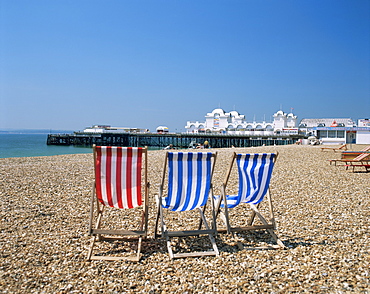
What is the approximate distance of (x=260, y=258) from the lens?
2564 millimetres

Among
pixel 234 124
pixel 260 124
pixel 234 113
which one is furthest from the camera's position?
pixel 234 113

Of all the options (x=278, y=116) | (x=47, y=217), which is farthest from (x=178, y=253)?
(x=278, y=116)

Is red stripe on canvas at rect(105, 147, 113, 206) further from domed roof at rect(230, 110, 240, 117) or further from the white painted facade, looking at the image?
domed roof at rect(230, 110, 240, 117)

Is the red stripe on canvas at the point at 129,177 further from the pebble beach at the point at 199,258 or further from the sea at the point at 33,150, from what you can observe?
the sea at the point at 33,150

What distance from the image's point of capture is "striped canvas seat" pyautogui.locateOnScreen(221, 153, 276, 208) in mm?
2863

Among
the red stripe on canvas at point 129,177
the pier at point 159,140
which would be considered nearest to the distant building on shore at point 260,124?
the pier at point 159,140

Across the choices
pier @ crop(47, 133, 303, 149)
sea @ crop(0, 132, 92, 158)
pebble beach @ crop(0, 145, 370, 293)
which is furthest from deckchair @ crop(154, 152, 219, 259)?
pier @ crop(47, 133, 303, 149)

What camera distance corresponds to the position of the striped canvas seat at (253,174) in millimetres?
2863

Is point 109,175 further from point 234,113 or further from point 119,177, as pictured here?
point 234,113

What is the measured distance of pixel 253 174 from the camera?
2.89 metres

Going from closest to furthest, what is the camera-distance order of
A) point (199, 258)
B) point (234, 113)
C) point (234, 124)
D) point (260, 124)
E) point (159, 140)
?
point (199, 258) < point (159, 140) < point (260, 124) < point (234, 124) < point (234, 113)

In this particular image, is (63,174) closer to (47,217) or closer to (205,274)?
(47,217)

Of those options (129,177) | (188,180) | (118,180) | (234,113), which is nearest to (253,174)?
(188,180)

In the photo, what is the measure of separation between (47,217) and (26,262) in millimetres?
1278
